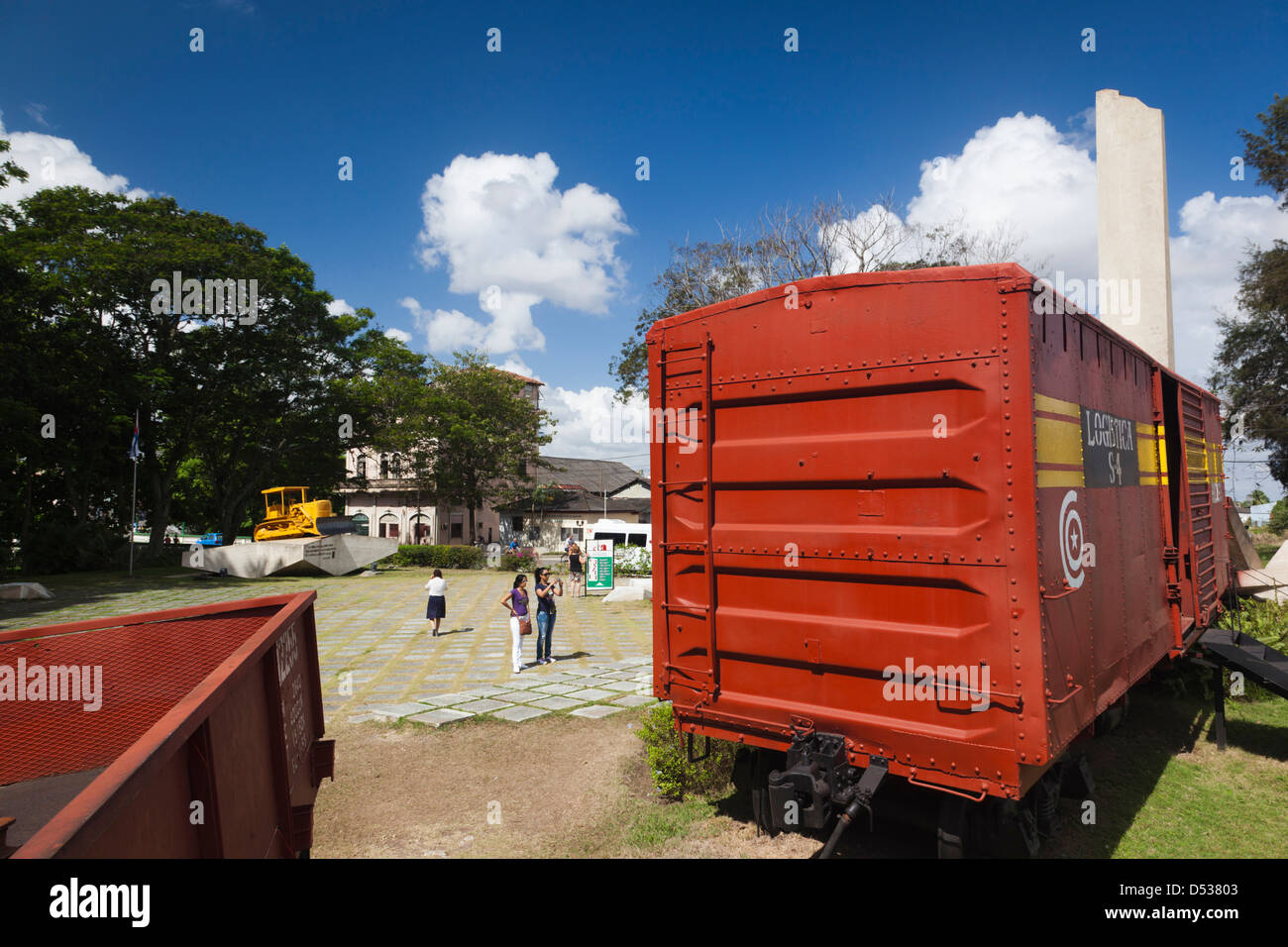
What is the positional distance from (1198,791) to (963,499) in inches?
196

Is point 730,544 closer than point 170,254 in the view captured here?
Yes

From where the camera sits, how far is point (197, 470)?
4912 cm

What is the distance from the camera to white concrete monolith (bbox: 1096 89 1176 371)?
15.8m

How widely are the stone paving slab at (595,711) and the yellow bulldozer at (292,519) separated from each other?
23.7m

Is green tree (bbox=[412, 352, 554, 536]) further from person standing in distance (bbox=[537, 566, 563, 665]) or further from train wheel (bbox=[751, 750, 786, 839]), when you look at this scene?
train wheel (bbox=[751, 750, 786, 839])

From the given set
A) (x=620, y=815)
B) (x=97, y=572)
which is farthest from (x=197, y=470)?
(x=620, y=815)

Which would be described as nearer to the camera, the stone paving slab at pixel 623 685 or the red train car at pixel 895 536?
the red train car at pixel 895 536

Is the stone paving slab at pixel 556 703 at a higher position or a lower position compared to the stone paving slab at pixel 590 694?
higher

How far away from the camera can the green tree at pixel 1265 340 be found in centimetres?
2650

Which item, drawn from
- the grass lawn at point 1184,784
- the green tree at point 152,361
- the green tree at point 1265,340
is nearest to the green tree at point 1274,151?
the green tree at point 1265,340

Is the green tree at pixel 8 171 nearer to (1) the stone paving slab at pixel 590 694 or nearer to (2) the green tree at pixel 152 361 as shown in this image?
(2) the green tree at pixel 152 361

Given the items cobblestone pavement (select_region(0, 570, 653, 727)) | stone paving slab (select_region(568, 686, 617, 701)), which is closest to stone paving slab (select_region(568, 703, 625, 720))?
cobblestone pavement (select_region(0, 570, 653, 727))
